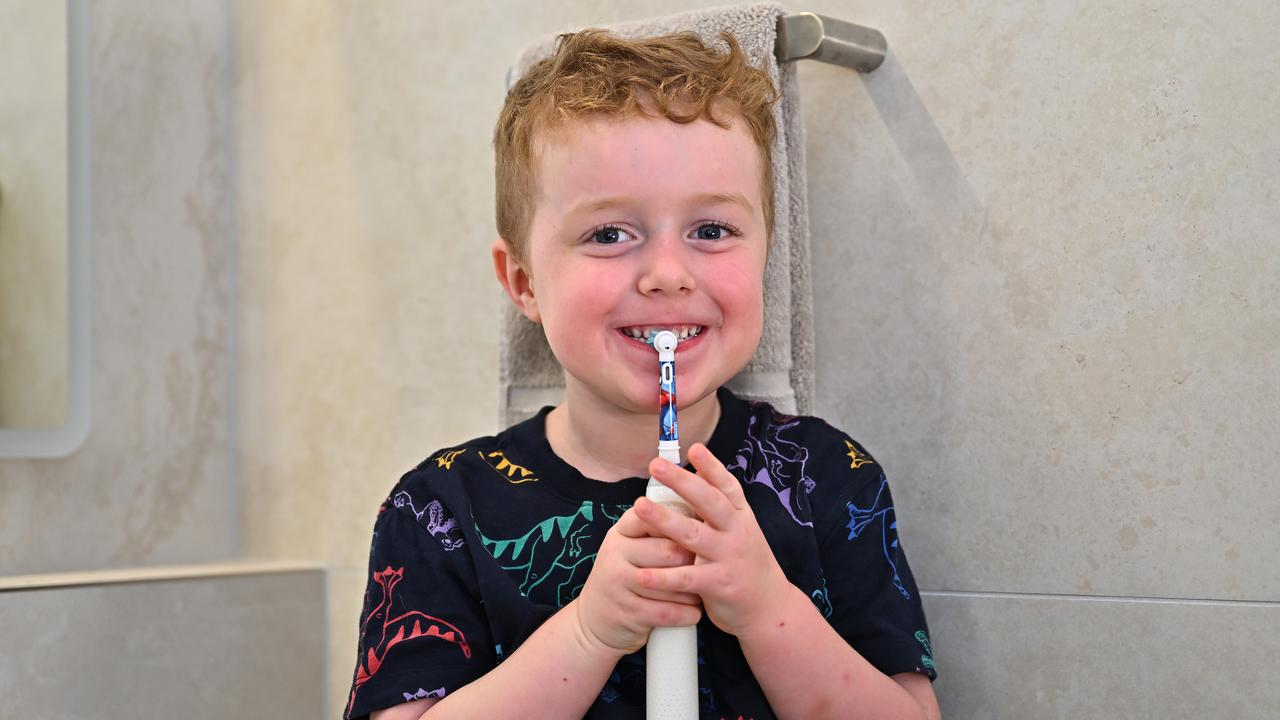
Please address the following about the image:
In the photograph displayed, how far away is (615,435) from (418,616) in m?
0.21

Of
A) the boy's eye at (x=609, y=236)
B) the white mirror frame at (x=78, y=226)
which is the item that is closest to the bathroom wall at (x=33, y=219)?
the white mirror frame at (x=78, y=226)

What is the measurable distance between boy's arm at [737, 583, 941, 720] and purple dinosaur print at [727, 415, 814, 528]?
11 cm

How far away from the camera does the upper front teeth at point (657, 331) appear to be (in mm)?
911

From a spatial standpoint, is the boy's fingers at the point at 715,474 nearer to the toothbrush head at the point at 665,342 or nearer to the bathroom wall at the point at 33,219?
the toothbrush head at the point at 665,342

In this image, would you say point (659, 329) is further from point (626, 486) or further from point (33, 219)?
point (33, 219)

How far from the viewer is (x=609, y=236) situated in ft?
3.03

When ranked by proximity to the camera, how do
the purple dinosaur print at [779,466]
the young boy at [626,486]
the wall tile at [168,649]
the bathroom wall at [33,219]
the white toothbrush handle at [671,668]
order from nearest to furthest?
the white toothbrush handle at [671,668]
the young boy at [626,486]
the purple dinosaur print at [779,466]
the wall tile at [168,649]
the bathroom wall at [33,219]

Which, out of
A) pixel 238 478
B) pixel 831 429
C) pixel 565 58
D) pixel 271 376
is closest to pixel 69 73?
pixel 271 376

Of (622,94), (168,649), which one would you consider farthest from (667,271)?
(168,649)

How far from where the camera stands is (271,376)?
1.57 meters

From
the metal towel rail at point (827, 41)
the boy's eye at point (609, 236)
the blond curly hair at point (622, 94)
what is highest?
the metal towel rail at point (827, 41)

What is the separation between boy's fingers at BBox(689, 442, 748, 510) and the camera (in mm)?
786

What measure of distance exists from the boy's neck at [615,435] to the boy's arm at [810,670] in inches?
7.4

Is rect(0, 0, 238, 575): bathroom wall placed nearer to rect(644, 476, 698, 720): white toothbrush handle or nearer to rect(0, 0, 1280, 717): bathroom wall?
rect(0, 0, 1280, 717): bathroom wall
